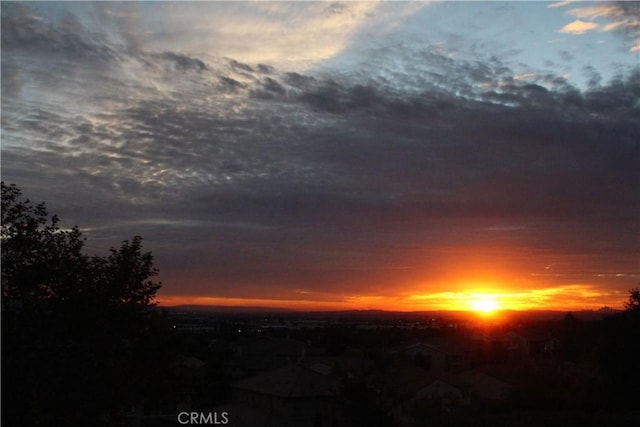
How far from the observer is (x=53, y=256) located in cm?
1368

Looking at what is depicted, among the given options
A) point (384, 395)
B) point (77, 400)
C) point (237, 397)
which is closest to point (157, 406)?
point (77, 400)

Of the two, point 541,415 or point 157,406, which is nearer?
point 157,406

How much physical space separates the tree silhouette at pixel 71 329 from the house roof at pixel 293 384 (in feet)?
59.3

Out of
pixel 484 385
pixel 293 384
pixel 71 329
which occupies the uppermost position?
pixel 71 329

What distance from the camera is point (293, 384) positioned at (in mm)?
32375

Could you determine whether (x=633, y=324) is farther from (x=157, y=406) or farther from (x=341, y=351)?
(x=341, y=351)

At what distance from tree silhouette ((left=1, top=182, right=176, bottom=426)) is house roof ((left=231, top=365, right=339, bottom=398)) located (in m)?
18.1

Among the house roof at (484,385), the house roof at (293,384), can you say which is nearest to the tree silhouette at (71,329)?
the house roof at (293,384)

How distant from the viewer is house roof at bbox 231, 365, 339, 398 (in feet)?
104

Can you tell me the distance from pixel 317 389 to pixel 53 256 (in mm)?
20801

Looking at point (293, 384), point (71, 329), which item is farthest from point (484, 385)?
point (71, 329)

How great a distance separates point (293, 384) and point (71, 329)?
67.1 feet

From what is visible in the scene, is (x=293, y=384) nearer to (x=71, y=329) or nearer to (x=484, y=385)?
(x=484, y=385)

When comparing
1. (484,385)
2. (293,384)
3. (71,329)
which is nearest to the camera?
(71,329)
